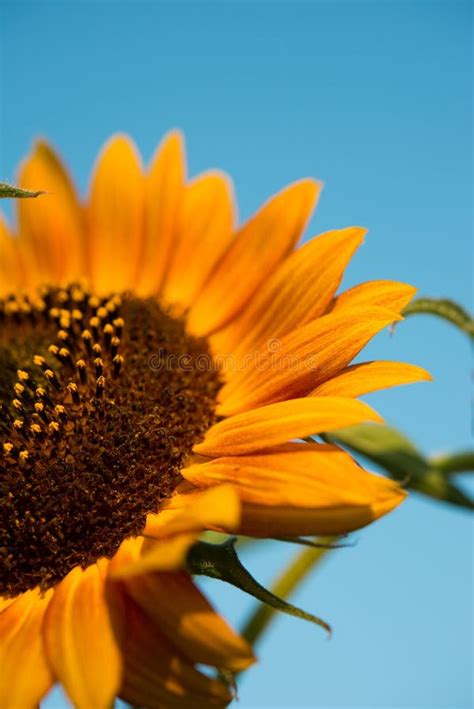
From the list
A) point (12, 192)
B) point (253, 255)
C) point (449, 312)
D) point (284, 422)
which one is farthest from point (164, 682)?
point (253, 255)

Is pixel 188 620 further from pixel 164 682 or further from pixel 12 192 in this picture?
pixel 12 192

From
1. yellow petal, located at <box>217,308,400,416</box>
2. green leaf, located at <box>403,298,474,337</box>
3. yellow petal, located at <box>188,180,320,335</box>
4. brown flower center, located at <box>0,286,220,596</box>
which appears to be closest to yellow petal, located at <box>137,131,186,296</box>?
yellow petal, located at <box>188,180,320,335</box>

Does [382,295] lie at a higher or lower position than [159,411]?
higher

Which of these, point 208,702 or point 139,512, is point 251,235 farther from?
point 208,702


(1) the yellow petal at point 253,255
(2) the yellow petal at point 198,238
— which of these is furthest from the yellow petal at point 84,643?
(2) the yellow petal at point 198,238

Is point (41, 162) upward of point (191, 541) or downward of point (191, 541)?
upward

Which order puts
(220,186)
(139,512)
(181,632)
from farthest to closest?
1. (220,186)
2. (139,512)
3. (181,632)

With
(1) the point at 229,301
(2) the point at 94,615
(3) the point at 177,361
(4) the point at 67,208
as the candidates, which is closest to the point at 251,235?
(1) the point at 229,301

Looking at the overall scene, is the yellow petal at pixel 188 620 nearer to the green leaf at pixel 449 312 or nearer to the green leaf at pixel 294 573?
the green leaf at pixel 294 573
